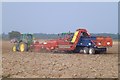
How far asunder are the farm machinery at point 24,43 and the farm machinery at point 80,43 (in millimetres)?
2346

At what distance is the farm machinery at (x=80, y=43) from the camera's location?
2903 centimetres

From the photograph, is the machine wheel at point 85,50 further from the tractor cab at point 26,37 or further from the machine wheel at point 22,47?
the tractor cab at point 26,37

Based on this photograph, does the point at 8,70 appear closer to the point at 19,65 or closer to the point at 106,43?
the point at 19,65

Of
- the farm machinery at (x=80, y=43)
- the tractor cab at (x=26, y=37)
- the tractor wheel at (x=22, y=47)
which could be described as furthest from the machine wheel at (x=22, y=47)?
the farm machinery at (x=80, y=43)

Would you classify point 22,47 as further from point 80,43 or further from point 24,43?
point 80,43

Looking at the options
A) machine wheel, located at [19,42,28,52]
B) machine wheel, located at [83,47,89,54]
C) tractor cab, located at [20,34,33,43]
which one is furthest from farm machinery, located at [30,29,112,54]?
tractor cab, located at [20,34,33,43]

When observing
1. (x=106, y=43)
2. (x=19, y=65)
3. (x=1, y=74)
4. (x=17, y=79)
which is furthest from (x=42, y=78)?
(x=106, y=43)

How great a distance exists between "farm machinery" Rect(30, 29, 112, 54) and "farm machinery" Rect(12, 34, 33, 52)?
235cm

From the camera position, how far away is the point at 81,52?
3022 cm

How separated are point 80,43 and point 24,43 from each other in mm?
6028

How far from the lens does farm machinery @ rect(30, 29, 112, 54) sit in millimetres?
29031

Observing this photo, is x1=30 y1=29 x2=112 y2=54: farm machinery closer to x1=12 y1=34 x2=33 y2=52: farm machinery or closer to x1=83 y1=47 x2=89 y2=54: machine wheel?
x1=83 y1=47 x2=89 y2=54: machine wheel

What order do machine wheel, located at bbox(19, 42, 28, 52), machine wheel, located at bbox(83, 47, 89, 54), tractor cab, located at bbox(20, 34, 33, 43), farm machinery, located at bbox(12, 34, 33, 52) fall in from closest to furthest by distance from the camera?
machine wheel, located at bbox(83, 47, 89, 54) < machine wheel, located at bbox(19, 42, 28, 52) < farm machinery, located at bbox(12, 34, 33, 52) < tractor cab, located at bbox(20, 34, 33, 43)

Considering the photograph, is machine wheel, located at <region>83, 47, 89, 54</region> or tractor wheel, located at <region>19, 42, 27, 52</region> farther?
tractor wheel, located at <region>19, 42, 27, 52</region>
